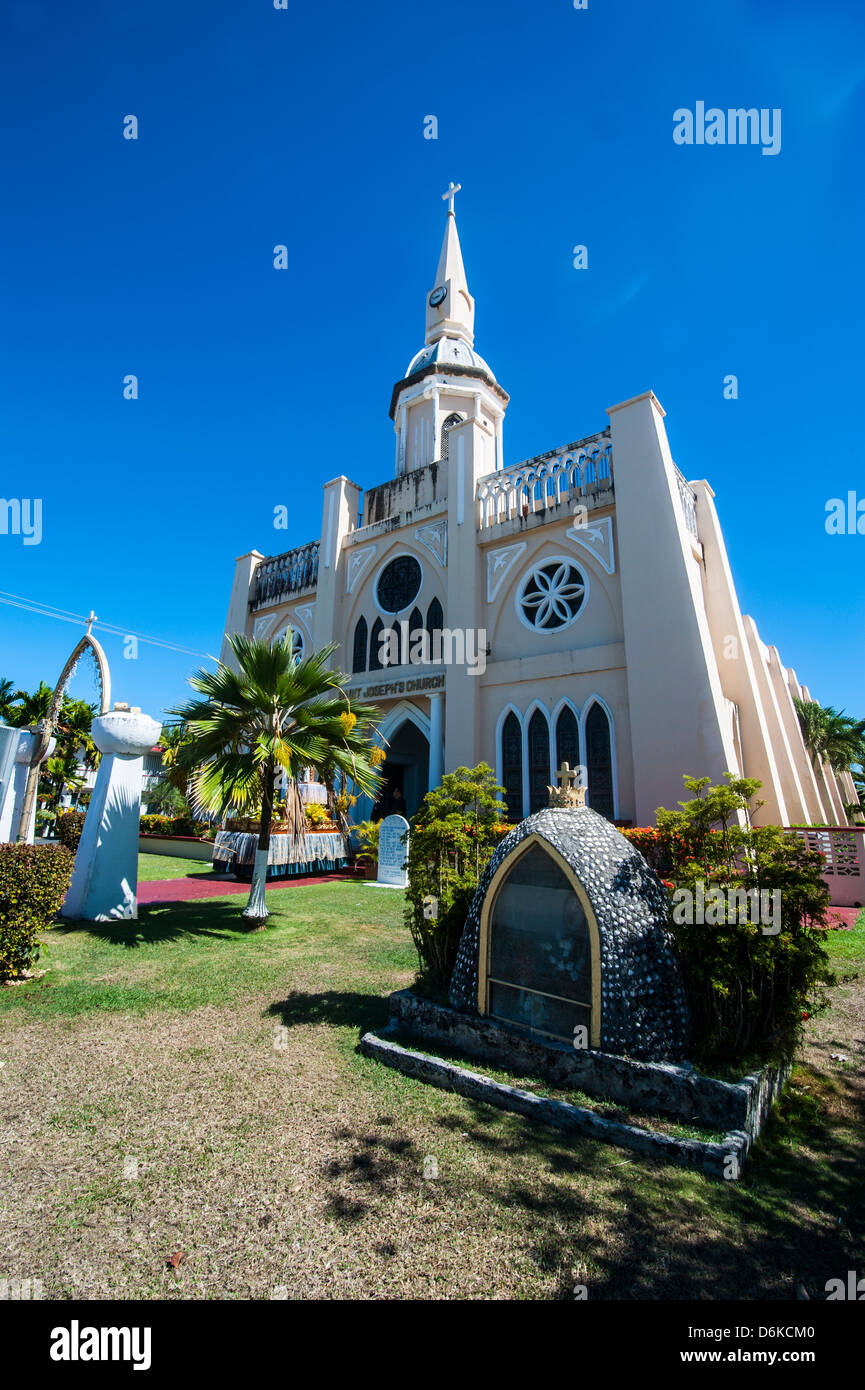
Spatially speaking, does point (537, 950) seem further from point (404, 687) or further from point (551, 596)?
point (404, 687)

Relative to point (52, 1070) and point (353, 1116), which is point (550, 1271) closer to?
point (353, 1116)

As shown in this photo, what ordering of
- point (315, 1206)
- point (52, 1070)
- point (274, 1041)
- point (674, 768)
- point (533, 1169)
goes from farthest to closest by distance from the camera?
point (674, 768)
point (274, 1041)
point (52, 1070)
point (533, 1169)
point (315, 1206)

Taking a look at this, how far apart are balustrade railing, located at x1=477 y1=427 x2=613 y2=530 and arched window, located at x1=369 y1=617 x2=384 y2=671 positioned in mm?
4658

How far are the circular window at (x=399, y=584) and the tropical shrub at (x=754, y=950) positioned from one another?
14.8 metres

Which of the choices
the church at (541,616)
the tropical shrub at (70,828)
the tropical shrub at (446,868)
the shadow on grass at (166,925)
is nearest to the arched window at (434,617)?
the church at (541,616)

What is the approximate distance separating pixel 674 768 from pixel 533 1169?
956 centimetres

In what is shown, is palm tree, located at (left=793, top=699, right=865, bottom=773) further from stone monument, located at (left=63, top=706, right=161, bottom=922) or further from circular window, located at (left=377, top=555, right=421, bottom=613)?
stone monument, located at (left=63, top=706, right=161, bottom=922)

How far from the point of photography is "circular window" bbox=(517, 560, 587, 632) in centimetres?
1449

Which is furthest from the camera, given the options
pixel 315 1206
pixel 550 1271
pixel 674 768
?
pixel 674 768

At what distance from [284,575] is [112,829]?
51.2ft

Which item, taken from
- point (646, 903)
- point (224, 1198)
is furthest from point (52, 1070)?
point (646, 903)

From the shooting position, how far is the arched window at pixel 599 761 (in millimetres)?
12945

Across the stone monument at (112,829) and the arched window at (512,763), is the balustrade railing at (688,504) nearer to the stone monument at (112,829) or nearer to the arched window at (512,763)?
the arched window at (512,763)

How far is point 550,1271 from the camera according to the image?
2.33m
